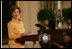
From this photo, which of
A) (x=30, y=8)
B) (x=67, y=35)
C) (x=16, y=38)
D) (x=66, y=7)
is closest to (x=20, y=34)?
(x=16, y=38)

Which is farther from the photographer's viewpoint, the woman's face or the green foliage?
the green foliage

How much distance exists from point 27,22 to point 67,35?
80.5 inches

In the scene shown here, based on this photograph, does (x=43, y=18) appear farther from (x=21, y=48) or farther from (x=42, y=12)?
(x=21, y=48)

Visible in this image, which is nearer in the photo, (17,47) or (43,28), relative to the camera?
(43,28)

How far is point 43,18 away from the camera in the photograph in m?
3.60

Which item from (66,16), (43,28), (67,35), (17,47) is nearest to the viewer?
(43,28)

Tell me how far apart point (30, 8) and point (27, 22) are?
266mm

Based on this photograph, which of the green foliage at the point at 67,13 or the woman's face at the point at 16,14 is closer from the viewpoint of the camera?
the woman's face at the point at 16,14

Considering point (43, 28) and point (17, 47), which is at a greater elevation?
point (43, 28)

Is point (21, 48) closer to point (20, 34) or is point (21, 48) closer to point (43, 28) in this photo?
point (20, 34)

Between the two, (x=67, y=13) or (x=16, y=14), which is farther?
(x=67, y=13)

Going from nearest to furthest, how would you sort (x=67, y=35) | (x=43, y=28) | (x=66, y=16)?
1. (x=43, y=28)
2. (x=67, y=35)
3. (x=66, y=16)

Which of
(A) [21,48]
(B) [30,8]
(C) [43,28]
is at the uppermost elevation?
(B) [30,8]

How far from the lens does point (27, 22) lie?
362 centimetres
